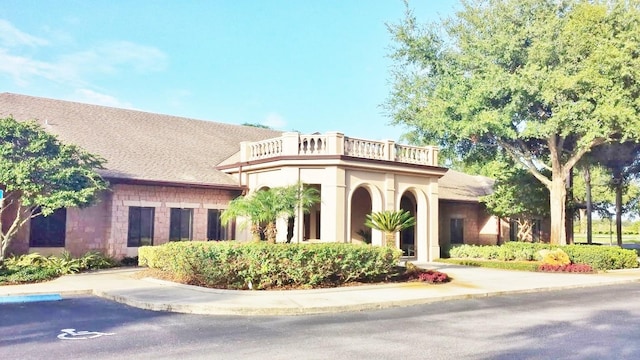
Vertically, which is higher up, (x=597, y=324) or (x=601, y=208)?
(x=601, y=208)

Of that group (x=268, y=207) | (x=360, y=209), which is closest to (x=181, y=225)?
(x=268, y=207)

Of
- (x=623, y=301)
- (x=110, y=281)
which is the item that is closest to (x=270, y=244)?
(x=110, y=281)

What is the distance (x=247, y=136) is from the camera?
32594 millimetres

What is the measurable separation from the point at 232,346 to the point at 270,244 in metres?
7.07

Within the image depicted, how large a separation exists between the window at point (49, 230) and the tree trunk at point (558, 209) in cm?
2293

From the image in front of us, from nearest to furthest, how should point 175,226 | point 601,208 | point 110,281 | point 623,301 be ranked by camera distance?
point 623,301
point 110,281
point 175,226
point 601,208

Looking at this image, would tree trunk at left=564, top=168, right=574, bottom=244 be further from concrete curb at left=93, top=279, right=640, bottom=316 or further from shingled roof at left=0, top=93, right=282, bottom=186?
concrete curb at left=93, top=279, right=640, bottom=316

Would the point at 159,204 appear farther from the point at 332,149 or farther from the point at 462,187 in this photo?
the point at 462,187

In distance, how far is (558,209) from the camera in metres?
27.9

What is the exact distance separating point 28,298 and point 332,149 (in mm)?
12509

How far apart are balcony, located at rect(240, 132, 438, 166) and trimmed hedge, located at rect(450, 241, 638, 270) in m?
6.00

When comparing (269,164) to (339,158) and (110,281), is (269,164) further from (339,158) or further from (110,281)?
(110,281)

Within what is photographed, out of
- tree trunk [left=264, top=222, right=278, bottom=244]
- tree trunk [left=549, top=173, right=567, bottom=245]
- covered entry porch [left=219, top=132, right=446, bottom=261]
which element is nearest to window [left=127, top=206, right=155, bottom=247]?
covered entry porch [left=219, top=132, right=446, bottom=261]

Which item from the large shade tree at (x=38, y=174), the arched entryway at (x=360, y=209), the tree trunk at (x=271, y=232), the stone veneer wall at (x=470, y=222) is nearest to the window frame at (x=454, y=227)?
the stone veneer wall at (x=470, y=222)
